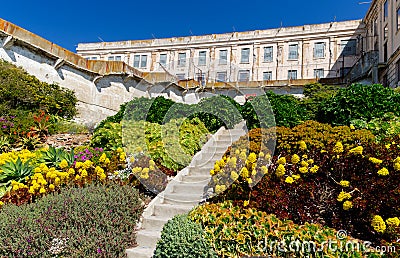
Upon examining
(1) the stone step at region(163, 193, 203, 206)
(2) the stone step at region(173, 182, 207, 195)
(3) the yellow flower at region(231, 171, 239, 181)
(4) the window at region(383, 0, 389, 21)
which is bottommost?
(1) the stone step at region(163, 193, 203, 206)

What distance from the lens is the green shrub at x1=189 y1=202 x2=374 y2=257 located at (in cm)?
261

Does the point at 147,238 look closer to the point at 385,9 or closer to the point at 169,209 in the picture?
the point at 169,209

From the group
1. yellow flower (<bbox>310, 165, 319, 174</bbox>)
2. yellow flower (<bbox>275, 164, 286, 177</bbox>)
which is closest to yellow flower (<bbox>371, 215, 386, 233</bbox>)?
yellow flower (<bbox>310, 165, 319, 174</bbox>)

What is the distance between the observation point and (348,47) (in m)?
27.5

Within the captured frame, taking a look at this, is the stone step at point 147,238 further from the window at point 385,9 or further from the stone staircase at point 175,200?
the window at point 385,9

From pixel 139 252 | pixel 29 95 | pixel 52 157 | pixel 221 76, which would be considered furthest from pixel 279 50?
pixel 139 252

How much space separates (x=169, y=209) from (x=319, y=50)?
2826 cm

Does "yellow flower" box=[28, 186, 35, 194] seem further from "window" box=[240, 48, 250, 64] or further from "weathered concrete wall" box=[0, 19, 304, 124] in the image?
"window" box=[240, 48, 250, 64]

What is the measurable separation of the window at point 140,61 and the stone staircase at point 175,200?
28.1m

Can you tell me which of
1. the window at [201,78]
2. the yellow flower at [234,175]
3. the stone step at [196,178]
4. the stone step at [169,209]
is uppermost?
the window at [201,78]

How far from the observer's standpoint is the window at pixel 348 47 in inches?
1075

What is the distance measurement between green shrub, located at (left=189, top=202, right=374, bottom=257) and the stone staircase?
2.67 feet

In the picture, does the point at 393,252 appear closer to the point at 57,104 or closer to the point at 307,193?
the point at 307,193

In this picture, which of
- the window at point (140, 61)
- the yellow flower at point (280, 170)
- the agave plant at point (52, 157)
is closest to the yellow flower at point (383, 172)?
the yellow flower at point (280, 170)
